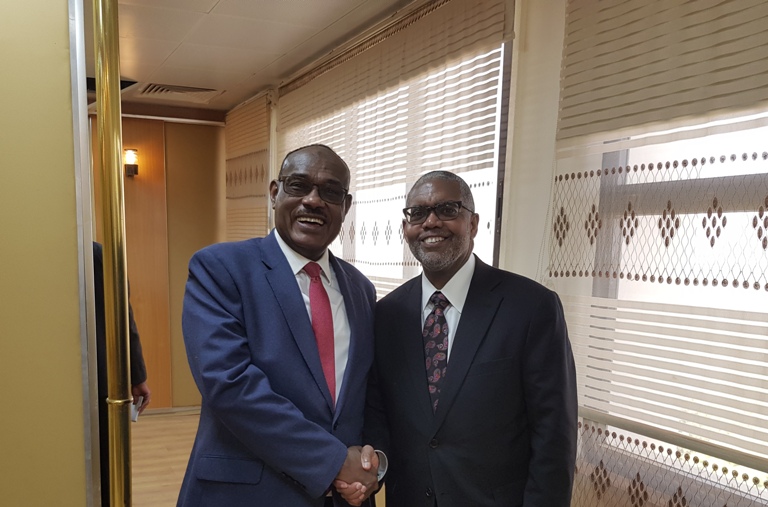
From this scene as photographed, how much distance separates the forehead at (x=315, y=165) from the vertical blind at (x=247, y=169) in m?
3.33

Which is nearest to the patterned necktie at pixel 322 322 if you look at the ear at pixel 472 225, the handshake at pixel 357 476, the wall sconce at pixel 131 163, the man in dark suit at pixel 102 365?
the handshake at pixel 357 476

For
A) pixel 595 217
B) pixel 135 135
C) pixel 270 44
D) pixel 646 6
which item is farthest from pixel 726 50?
pixel 135 135

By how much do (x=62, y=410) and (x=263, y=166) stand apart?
381 cm

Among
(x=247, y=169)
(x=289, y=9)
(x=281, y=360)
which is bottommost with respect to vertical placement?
(x=281, y=360)

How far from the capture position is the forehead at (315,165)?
164cm

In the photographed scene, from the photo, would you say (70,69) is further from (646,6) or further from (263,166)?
(263,166)

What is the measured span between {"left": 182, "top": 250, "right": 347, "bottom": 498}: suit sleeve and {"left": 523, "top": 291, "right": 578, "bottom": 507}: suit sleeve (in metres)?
0.47

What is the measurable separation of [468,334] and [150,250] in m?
4.82

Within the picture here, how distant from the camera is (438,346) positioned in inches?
63.6

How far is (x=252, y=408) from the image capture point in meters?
1.38

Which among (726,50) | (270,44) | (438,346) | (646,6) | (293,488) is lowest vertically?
(293,488)

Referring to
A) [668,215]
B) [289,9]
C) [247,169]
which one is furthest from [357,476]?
[247,169]

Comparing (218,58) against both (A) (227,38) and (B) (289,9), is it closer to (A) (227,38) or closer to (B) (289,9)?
(A) (227,38)

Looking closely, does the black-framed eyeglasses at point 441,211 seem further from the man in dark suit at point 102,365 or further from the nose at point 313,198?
the man in dark suit at point 102,365
